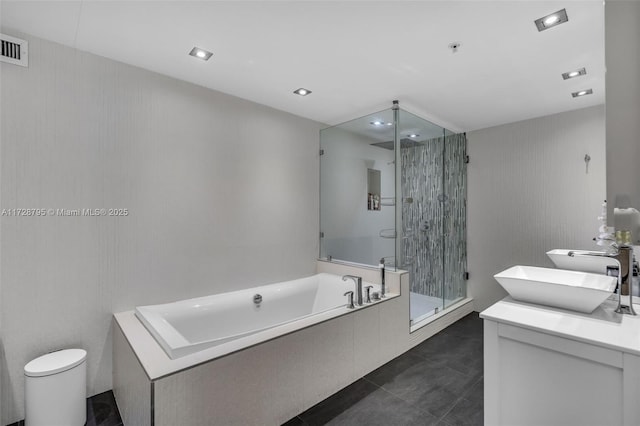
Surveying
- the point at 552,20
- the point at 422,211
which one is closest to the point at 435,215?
the point at 422,211

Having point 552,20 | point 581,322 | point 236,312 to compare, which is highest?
point 552,20

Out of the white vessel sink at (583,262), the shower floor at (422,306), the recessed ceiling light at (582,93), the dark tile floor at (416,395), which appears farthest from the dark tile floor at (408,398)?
the recessed ceiling light at (582,93)

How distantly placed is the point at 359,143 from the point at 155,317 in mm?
2725

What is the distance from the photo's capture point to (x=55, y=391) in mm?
1702

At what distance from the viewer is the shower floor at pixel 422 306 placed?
121 inches

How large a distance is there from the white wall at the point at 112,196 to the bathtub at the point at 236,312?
0.15m

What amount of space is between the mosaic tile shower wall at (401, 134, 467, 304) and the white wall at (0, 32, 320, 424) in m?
1.58

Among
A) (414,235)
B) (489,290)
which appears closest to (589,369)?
(414,235)

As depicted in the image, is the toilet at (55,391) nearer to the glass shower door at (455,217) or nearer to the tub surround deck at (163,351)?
the tub surround deck at (163,351)

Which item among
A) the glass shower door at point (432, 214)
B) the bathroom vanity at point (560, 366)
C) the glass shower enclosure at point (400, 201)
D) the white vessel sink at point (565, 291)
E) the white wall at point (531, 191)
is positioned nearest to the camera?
the bathroom vanity at point (560, 366)

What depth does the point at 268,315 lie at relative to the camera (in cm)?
285

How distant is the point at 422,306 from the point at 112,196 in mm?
3207

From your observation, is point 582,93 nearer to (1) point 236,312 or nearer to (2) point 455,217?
(2) point 455,217

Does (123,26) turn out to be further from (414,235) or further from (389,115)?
(414,235)
